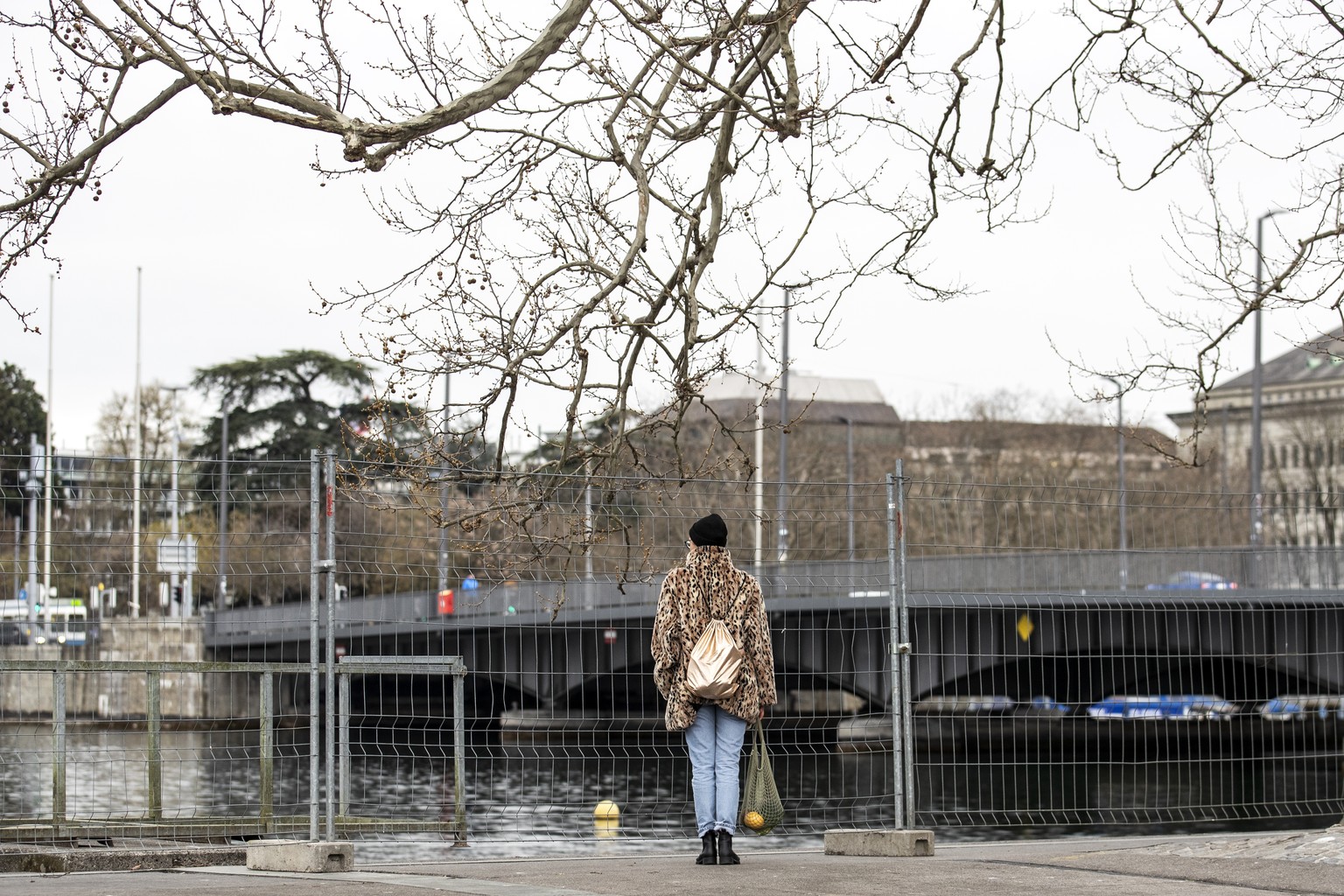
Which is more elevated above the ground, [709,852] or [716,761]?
[716,761]

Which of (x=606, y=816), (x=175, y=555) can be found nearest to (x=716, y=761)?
(x=175, y=555)

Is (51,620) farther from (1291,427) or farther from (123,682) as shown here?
(1291,427)

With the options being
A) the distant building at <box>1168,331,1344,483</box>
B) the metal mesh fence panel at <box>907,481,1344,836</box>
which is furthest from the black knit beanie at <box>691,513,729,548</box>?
the distant building at <box>1168,331,1344,483</box>

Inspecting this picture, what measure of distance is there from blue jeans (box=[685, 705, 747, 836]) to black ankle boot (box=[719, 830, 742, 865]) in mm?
32

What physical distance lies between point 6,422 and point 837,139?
5004 centimetres

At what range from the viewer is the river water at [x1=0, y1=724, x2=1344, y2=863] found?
55.9ft

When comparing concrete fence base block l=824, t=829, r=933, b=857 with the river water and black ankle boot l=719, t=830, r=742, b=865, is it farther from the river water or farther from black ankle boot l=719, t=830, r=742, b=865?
the river water

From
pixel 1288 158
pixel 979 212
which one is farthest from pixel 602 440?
pixel 1288 158

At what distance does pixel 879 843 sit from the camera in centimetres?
845

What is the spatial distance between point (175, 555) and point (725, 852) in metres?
3.94

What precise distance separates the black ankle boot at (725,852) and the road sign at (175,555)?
2968 millimetres

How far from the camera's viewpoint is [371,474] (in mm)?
8812

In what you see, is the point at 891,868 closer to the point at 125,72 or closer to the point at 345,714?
the point at 345,714

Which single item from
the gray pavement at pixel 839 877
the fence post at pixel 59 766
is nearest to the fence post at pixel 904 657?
the gray pavement at pixel 839 877
